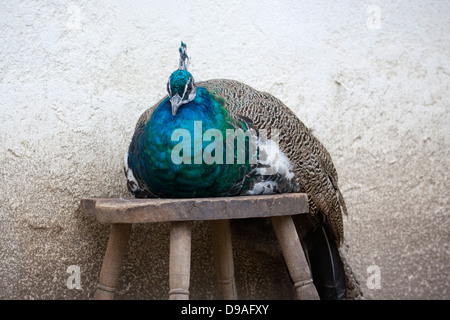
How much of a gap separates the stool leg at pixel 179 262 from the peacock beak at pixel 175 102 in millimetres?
338

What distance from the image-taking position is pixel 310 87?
2100 mm

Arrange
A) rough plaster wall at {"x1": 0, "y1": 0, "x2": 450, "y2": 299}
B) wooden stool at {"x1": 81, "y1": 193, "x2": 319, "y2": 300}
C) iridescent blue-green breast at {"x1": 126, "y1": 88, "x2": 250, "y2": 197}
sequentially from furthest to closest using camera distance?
rough plaster wall at {"x1": 0, "y1": 0, "x2": 450, "y2": 299}
iridescent blue-green breast at {"x1": 126, "y1": 88, "x2": 250, "y2": 197}
wooden stool at {"x1": 81, "y1": 193, "x2": 319, "y2": 300}

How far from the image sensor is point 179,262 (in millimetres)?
1281

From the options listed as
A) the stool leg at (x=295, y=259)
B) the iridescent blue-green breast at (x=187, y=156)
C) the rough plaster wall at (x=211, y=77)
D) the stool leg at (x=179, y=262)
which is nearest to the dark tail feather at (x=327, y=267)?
the rough plaster wall at (x=211, y=77)

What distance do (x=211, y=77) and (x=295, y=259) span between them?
0.86 meters

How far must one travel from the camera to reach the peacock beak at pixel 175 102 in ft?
4.76

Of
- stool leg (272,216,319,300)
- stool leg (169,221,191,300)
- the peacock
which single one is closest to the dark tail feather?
the peacock

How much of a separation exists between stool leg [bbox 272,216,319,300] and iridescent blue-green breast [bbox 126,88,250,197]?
6.7 inches

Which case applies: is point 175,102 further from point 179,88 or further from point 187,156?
point 187,156

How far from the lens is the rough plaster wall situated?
1.72 meters

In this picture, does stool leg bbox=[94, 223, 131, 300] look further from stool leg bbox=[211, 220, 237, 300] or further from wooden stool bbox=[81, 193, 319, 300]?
stool leg bbox=[211, 220, 237, 300]

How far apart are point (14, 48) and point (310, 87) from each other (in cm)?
113

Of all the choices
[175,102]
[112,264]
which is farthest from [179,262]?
[175,102]

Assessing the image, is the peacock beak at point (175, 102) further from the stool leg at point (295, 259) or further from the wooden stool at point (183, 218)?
the stool leg at point (295, 259)
